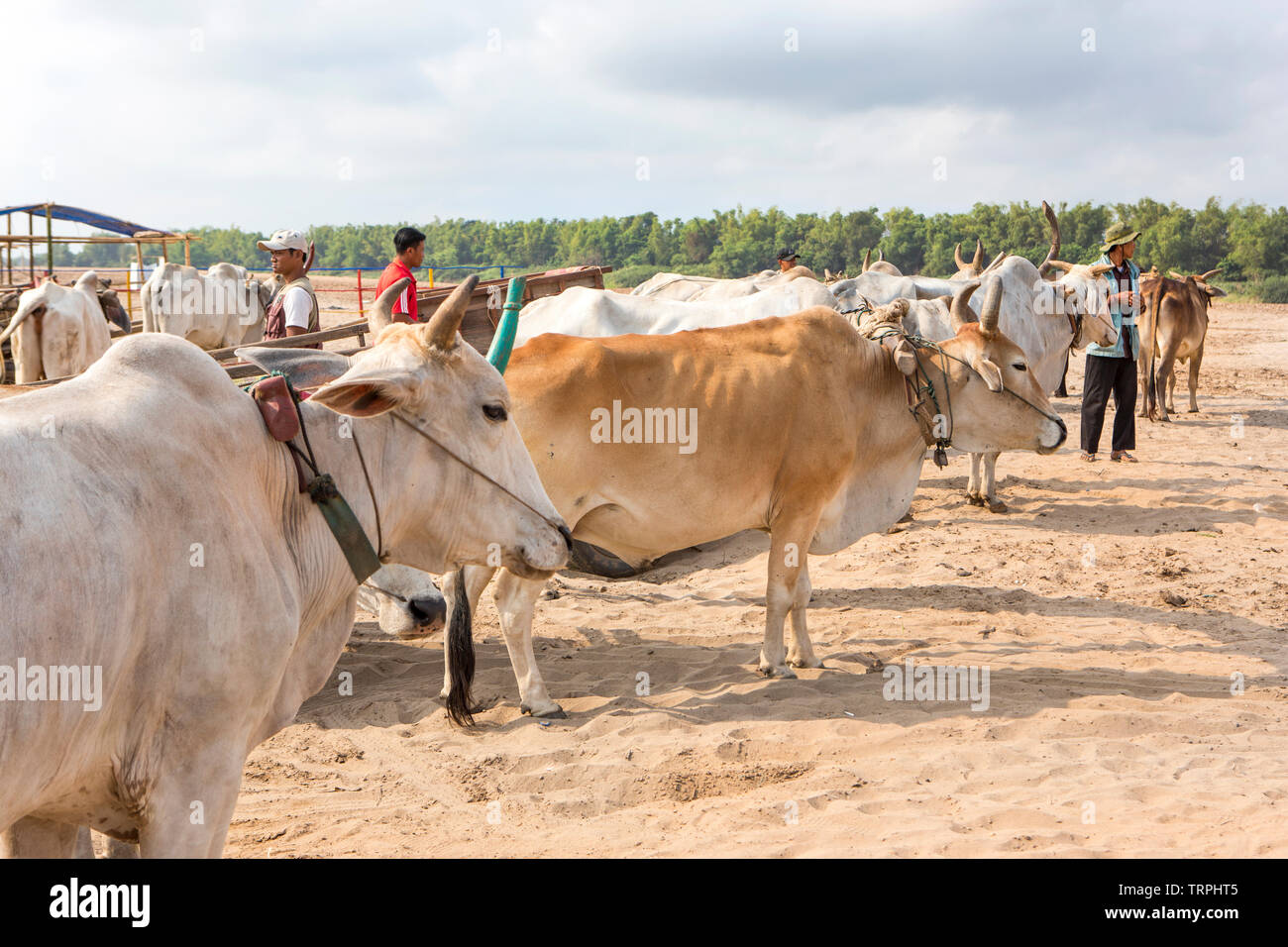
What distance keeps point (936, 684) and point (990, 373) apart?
1916 mm

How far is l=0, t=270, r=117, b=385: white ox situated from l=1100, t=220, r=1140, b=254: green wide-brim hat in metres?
9.45

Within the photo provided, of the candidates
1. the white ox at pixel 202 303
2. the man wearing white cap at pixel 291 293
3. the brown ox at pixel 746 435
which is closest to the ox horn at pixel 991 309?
the brown ox at pixel 746 435

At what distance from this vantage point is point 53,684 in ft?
6.64

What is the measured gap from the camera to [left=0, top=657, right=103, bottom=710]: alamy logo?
196 centimetres

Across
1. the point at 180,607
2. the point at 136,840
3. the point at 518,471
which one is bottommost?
the point at 136,840

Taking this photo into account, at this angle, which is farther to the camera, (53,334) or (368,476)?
(53,334)

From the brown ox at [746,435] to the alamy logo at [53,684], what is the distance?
3177mm

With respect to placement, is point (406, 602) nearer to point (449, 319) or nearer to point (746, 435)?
point (449, 319)

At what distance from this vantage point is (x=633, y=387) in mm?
5711

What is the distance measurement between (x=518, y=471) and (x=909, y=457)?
3.98 m

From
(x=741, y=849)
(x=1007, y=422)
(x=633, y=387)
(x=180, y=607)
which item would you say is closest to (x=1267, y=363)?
(x=1007, y=422)

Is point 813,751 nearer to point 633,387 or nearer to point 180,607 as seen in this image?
point 633,387

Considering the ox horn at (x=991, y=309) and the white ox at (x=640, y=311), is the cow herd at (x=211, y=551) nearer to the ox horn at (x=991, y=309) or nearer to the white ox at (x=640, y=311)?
the ox horn at (x=991, y=309)
